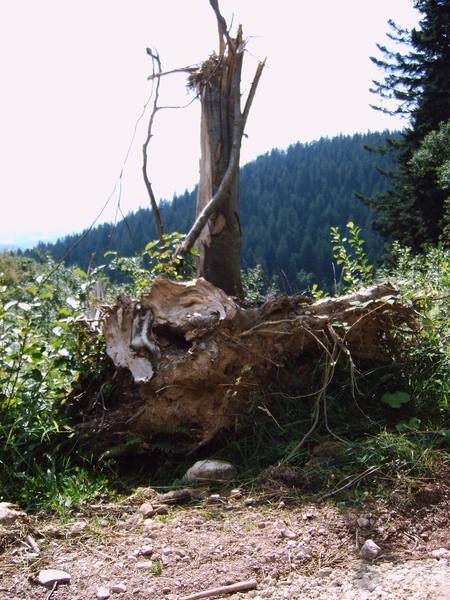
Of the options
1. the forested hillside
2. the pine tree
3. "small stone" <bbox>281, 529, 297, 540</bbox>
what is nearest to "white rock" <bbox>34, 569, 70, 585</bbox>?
"small stone" <bbox>281, 529, 297, 540</bbox>

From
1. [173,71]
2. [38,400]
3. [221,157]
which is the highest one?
[173,71]

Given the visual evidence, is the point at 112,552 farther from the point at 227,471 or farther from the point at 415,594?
the point at 415,594

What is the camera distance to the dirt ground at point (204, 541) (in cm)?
191

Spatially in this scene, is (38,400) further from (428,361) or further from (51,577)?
(428,361)

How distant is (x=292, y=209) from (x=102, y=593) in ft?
170

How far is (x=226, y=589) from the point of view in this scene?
1.82 m

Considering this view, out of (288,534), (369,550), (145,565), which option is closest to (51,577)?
(145,565)

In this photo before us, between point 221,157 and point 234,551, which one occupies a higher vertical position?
point 221,157

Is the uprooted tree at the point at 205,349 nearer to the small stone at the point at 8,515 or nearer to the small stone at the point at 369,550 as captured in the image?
the small stone at the point at 8,515

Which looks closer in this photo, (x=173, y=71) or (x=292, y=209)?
(x=173, y=71)

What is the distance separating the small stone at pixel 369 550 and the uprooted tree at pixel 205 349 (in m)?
1.06

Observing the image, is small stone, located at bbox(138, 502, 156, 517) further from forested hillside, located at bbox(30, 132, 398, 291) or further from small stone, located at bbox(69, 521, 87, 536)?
forested hillside, located at bbox(30, 132, 398, 291)

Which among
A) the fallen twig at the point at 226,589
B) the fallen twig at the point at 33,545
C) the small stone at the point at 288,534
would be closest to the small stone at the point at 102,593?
the fallen twig at the point at 226,589

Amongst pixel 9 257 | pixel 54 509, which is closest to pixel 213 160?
pixel 54 509
